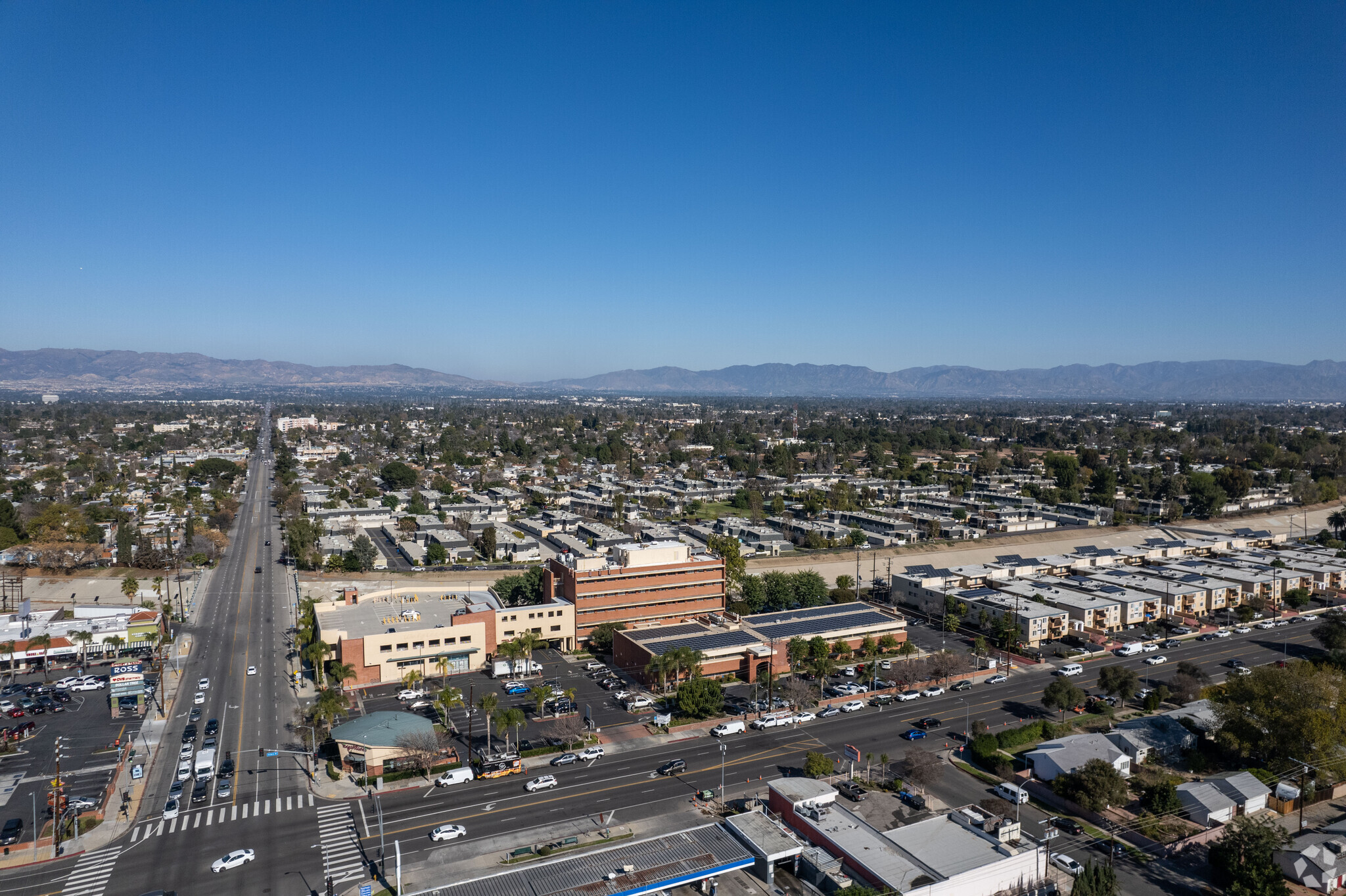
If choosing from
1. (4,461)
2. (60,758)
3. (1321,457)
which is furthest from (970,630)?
(4,461)

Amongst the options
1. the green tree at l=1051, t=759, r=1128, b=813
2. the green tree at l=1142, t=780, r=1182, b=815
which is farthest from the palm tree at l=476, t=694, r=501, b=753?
the green tree at l=1142, t=780, r=1182, b=815

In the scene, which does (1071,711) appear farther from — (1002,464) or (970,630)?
(1002,464)

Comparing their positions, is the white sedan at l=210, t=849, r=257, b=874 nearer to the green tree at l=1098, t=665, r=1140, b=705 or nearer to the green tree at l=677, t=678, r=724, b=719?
the green tree at l=677, t=678, r=724, b=719

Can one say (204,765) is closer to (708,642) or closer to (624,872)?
(624,872)

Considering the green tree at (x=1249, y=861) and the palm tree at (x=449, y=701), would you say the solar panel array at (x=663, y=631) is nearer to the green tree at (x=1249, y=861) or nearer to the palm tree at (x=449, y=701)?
the palm tree at (x=449, y=701)

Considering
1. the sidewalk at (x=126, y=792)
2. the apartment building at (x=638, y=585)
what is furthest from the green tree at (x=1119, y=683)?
the sidewalk at (x=126, y=792)
